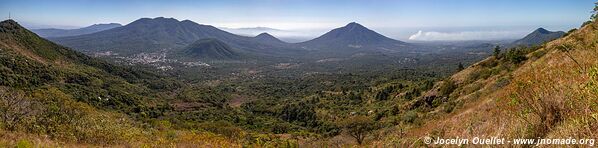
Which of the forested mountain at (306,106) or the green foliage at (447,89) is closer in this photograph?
the forested mountain at (306,106)

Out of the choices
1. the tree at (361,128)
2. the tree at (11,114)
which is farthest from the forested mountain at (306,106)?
the tree at (361,128)

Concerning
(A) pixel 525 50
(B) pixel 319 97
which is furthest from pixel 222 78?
(A) pixel 525 50

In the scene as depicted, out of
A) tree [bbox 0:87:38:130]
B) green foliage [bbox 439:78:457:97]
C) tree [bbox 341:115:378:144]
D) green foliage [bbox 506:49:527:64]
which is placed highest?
green foliage [bbox 506:49:527:64]

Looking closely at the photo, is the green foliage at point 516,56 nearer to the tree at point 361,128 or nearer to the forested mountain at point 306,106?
the forested mountain at point 306,106

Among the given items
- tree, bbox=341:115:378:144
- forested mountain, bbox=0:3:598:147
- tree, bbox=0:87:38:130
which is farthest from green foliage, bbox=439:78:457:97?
tree, bbox=0:87:38:130

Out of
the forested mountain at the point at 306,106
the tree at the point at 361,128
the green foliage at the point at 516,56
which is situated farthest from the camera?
the green foliage at the point at 516,56

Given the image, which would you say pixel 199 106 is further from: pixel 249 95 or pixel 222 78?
pixel 222 78

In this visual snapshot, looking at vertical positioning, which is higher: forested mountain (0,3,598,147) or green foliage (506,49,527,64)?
green foliage (506,49,527,64)

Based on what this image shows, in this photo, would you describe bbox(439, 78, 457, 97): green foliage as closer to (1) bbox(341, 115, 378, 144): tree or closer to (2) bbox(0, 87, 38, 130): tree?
(1) bbox(341, 115, 378, 144): tree

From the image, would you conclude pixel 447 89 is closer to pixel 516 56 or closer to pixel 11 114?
pixel 516 56

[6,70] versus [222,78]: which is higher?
[6,70]

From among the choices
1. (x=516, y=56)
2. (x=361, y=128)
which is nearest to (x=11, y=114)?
(x=361, y=128)
